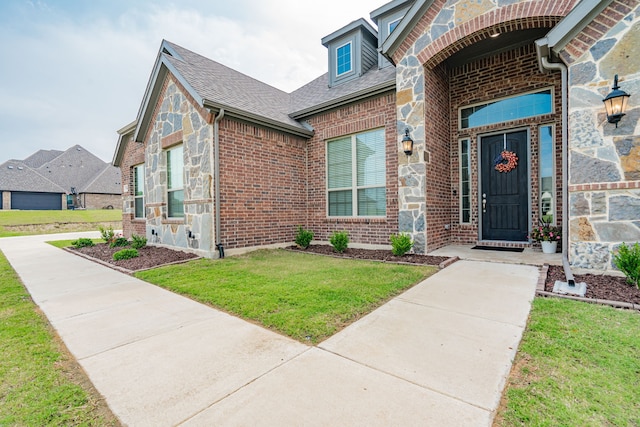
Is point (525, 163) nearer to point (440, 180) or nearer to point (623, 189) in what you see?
point (440, 180)

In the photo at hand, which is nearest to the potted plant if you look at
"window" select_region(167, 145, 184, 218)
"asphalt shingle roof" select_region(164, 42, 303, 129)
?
"asphalt shingle roof" select_region(164, 42, 303, 129)

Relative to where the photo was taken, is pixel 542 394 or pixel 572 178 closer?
pixel 542 394

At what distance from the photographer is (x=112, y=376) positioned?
6.57ft

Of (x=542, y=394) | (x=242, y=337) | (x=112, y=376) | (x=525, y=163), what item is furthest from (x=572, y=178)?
(x=112, y=376)

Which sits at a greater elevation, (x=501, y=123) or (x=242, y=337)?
(x=501, y=123)

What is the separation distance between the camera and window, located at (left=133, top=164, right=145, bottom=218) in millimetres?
10492

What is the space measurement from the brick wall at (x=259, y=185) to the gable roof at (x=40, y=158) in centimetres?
4182

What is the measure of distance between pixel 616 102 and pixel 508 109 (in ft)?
8.91

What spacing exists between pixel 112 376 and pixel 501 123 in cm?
784

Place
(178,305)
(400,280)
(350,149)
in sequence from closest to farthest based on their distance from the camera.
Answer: (178,305)
(400,280)
(350,149)

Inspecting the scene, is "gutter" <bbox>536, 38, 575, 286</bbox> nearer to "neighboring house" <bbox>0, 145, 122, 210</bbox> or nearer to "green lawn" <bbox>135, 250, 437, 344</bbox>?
"green lawn" <bbox>135, 250, 437, 344</bbox>

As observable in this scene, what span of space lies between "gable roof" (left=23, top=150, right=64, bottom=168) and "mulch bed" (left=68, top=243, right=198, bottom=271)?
38.5 m

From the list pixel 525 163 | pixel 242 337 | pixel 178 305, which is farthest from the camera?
pixel 525 163

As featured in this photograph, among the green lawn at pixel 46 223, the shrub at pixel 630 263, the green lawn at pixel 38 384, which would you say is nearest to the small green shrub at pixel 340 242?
the shrub at pixel 630 263
